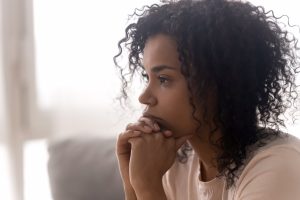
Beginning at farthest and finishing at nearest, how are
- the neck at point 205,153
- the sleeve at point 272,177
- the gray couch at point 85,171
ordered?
1. the gray couch at point 85,171
2. the neck at point 205,153
3. the sleeve at point 272,177

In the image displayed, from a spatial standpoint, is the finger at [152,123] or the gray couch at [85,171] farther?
the gray couch at [85,171]

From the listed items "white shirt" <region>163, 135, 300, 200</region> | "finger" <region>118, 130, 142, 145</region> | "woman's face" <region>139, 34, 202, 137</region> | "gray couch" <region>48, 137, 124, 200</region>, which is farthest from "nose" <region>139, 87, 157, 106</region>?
"gray couch" <region>48, 137, 124, 200</region>

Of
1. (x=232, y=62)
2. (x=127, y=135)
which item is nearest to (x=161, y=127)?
(x=127, y=135)

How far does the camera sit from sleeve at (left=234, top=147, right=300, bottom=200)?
110 cm

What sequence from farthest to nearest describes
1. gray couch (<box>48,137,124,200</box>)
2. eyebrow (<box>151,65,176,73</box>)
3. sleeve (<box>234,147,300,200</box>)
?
gray couch (<box>48,137,124,200</box>) < eyebrow (<box>151,65,176,73</box>) < sleeve (<box>234,147,300,200</box>)

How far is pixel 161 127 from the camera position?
1.28 meters

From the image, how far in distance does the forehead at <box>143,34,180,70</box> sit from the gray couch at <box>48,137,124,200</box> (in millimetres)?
564

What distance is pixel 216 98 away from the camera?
1227 mm

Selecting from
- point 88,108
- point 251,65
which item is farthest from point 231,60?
point 88,108

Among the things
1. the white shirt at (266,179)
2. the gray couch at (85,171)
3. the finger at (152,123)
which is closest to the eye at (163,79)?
the finger at (152,123)

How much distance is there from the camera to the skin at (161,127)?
121cm

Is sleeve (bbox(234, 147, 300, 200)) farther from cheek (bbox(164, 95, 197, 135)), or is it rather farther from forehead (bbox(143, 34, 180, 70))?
forehead (bbox(143, 34, 180, 70))

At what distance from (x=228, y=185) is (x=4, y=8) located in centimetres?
123

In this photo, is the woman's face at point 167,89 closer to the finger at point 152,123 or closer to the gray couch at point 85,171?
the finger at point 152,123
